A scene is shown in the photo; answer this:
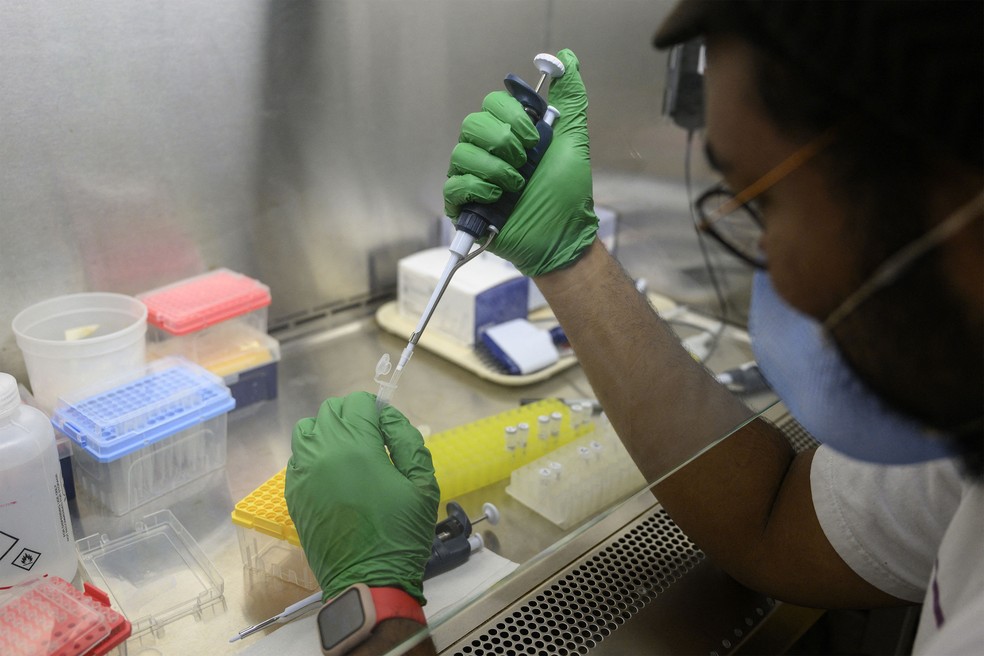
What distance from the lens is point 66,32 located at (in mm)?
1112

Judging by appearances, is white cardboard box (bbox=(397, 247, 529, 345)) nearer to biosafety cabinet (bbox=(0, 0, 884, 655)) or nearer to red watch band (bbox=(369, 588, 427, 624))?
biosafety cabinet (bbox=(0, 0, 884, 655))

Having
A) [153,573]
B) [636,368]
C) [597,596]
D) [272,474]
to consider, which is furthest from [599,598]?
[153,573]

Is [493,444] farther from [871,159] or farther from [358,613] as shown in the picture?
[871,159]

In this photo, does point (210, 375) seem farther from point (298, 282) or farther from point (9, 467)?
point (298, 282)

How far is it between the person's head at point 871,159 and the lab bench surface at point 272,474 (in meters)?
0.27

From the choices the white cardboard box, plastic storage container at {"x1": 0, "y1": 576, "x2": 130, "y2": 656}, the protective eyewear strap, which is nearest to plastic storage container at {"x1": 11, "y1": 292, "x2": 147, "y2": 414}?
plastic storage container at {"x1": 0, "y1": 576, "x2": 130, "y2": 656}

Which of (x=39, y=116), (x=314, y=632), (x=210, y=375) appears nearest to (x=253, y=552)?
(x=314, y=632)

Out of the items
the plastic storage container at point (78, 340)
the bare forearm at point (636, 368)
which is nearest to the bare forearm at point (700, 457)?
the bare forearm at point (636, 368)

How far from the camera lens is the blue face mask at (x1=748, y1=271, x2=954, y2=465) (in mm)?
700

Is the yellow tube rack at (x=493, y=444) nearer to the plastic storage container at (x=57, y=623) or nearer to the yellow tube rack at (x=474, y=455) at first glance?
the yellow tube rack at (x=474, y=455)

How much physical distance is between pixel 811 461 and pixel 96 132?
3.92 feet

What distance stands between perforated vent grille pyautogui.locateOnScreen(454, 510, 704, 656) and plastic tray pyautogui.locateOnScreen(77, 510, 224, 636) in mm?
327

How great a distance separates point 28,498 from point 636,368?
76 centimetres

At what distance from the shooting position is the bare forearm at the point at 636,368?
98cm
